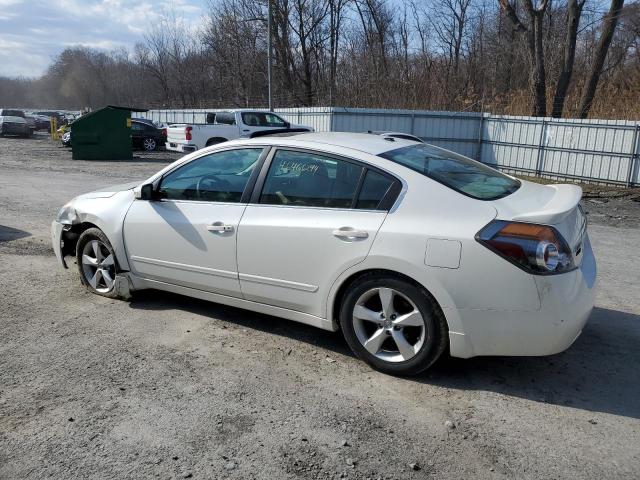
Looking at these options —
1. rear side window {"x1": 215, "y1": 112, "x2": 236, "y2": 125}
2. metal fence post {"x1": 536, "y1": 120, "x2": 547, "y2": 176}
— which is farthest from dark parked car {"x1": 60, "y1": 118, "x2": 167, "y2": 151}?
metal fence post {"x1": 536, "y1": 120, "x2": 547, "y2": 176}

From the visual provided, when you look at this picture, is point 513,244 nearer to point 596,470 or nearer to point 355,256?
point 355,256

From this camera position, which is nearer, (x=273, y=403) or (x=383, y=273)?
(x=273, y=403)

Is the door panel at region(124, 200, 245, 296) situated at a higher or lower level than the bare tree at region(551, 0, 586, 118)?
lower

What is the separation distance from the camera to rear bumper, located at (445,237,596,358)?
3.19m

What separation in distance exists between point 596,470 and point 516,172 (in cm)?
1634

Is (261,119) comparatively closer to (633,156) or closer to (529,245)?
(633,156)

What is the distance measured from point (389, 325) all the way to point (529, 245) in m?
1.00

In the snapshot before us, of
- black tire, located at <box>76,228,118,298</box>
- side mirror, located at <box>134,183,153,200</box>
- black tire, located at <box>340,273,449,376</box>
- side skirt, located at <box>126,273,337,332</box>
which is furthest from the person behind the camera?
black tire, located at <box>76,228,118,298</box>

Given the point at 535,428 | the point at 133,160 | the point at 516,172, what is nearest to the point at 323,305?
the point at 535,428

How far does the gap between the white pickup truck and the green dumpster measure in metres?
3.01

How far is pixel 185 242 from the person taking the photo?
4410 millimetres

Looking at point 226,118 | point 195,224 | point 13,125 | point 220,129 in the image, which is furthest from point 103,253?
point 13,125

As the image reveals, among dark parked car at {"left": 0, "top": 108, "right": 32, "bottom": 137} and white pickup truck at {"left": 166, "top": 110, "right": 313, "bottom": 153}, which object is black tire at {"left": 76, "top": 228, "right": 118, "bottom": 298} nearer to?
white pickup truck at {"left": 166, "top": 110, "right": 313, "bottom": 153}

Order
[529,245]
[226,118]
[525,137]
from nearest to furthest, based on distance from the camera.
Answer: [529,245], [525,137], [226,118]
